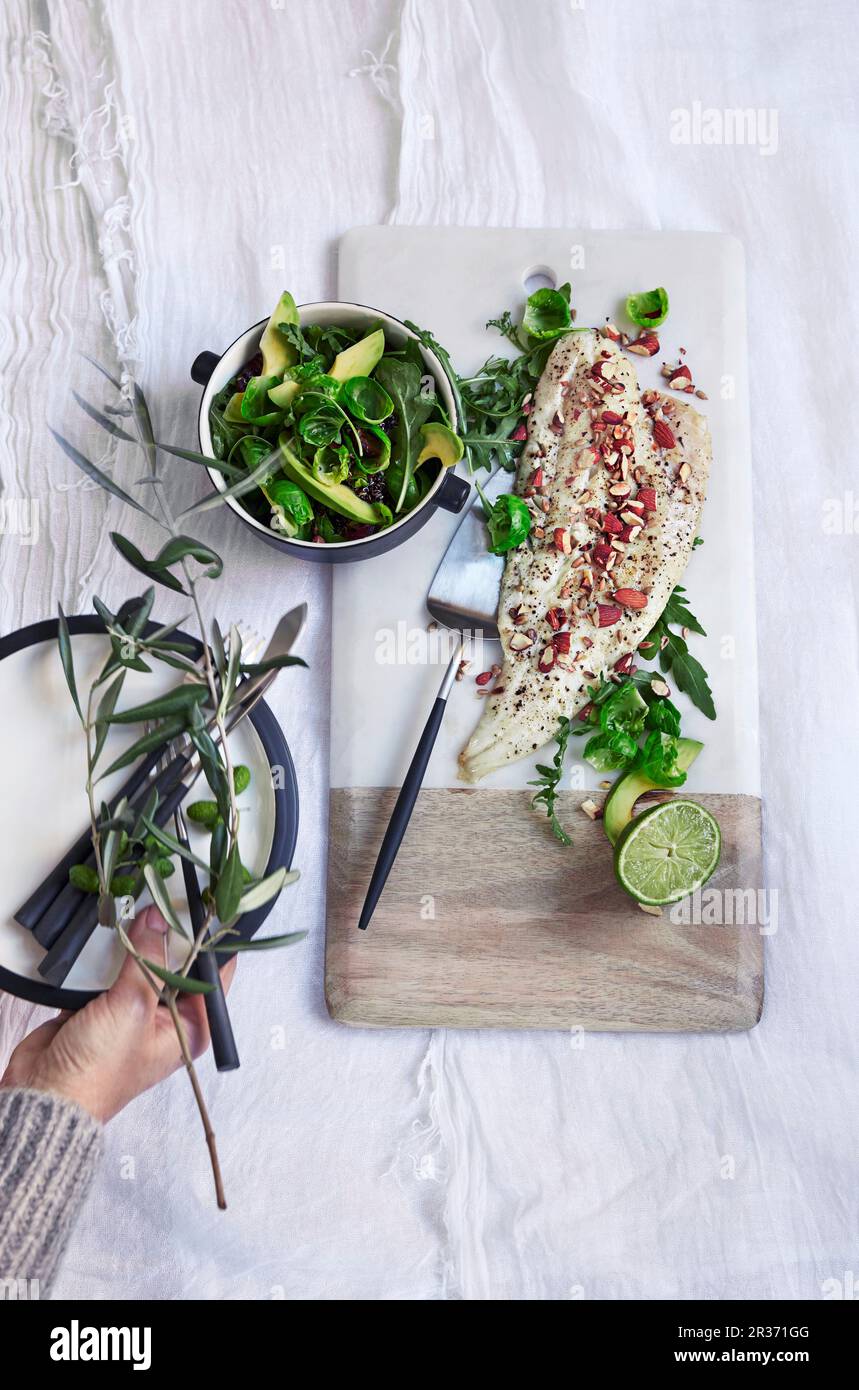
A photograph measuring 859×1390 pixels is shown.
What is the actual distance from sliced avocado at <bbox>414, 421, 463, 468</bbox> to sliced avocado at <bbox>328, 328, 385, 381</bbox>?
3.8 inches

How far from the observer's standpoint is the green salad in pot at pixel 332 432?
1113 mm

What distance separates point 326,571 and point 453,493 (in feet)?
0.68

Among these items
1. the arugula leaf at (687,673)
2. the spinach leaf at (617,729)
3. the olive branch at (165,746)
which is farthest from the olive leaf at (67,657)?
the arugula leaf at (687,673)

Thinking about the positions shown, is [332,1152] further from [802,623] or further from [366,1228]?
[802,623]

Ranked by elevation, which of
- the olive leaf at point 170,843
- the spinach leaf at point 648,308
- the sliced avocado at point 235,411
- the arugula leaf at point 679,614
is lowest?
the olive leaf at point 170,843

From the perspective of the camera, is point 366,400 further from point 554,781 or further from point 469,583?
point 554,781

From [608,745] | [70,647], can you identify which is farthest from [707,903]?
[70,647]

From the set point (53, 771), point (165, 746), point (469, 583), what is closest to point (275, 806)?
point (165, 746)

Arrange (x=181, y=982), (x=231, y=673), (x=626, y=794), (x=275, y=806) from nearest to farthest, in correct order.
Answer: (x=181, y=982)
(x=231, y=673)
(x=275, y=806)
(x=626, y=794)

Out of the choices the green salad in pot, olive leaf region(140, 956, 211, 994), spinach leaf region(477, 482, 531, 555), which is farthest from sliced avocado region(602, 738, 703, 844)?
olive leaf region(140, 956, 211, 994)

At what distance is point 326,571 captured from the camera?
130cm

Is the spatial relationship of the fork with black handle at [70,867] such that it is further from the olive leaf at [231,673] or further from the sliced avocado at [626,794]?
the sliced avocado at [626,794]

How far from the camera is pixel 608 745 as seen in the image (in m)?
1.22

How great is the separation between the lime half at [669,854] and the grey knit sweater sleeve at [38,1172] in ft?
2.08
